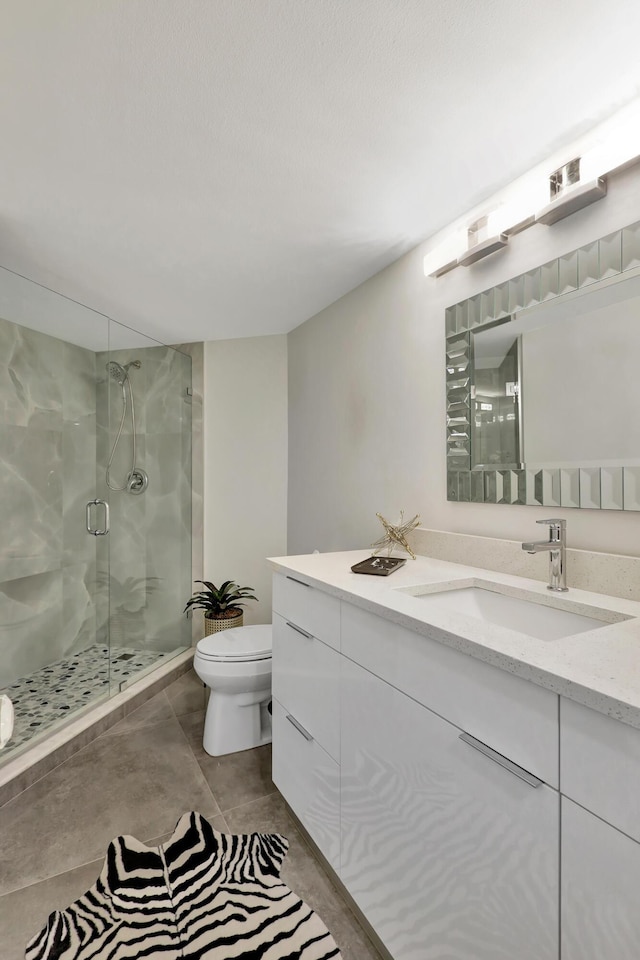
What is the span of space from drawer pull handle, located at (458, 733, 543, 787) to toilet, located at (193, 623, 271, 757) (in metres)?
1.31

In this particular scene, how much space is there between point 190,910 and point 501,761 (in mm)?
1144

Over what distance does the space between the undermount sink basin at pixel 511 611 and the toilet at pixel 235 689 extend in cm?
97

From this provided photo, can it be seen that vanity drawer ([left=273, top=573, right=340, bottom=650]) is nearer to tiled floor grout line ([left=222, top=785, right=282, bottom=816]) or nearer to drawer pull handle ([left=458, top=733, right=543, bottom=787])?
drawer pull handle ([left=458, top=733, right=543, bottom=787])

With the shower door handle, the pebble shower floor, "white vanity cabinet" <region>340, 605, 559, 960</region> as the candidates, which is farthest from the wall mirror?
the pebble shower floor

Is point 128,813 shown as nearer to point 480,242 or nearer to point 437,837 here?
point 437,837

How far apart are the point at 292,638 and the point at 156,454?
190cm

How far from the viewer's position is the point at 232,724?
212 centimetres

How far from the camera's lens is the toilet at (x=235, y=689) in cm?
204

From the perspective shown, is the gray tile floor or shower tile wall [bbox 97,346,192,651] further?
shower tile wall [bbox 97,346,192,651]

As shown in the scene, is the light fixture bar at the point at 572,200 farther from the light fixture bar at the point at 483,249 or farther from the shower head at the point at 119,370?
the shower head at the point at 119,370

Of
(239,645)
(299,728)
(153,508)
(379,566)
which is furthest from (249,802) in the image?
(153,508)

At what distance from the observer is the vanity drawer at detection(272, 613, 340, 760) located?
4.51 ft

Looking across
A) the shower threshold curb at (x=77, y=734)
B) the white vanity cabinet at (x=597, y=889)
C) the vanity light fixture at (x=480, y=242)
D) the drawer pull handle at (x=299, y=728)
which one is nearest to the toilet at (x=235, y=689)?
the drawer pull handle at (x=299, y=728)

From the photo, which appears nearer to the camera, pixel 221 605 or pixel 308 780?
pixel 308 780
